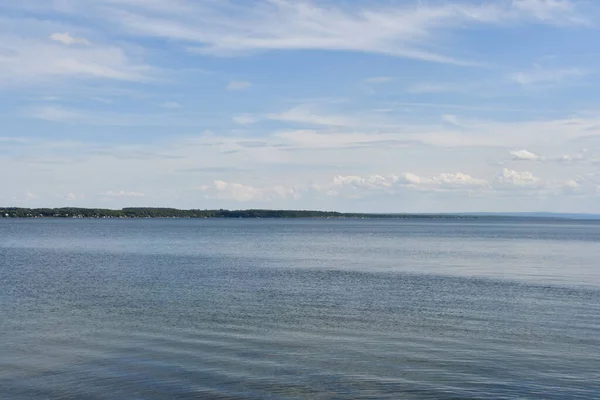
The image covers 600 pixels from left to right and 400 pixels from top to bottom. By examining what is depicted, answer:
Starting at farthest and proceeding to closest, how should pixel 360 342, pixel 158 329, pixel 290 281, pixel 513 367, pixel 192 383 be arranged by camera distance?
pixel 290 281, pixel 158 329, pixel 360 342, pixel 513 367, pixel 192 383

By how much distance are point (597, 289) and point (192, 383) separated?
2697 centimetres

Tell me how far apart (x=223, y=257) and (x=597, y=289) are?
3602cm

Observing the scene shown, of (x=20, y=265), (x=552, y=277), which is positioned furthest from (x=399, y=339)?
(x=20, y=265)

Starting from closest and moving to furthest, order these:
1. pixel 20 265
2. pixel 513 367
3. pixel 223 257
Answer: pixel 513 367 → pixel 20 265 → pixel 223 257

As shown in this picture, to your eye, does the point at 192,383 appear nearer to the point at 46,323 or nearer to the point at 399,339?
the point at 399,339

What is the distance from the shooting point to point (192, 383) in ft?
57.1

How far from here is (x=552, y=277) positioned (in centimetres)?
4331

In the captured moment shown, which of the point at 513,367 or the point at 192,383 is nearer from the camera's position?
the point at 192,383

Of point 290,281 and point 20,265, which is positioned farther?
point 20,265

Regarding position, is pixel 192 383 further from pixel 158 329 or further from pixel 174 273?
pixel 174 273

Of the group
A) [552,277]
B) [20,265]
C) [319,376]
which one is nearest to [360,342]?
[319,376]

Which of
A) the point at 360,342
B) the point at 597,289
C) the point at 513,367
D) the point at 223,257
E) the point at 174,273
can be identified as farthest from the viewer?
the point at 223,257

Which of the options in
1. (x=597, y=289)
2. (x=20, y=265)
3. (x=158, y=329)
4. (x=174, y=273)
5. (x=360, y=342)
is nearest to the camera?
(x=360, y=342)

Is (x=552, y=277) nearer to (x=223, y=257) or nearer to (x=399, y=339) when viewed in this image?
(x=399, y=339)
